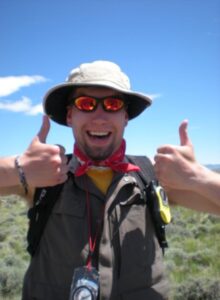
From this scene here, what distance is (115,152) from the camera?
3111 mm

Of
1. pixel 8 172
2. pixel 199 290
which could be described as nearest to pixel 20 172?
pixel 8 172

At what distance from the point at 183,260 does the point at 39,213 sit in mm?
7624

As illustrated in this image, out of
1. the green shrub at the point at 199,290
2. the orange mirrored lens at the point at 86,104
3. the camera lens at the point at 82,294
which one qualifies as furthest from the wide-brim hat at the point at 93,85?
the green shrub at the point at 199,290

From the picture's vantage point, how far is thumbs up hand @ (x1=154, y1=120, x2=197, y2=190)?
2.61 meters

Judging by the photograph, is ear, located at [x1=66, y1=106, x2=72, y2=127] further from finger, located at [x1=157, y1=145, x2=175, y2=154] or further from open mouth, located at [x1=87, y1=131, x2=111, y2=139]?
finger, located at [x1=157, y1=145, x2=175, y2=154]

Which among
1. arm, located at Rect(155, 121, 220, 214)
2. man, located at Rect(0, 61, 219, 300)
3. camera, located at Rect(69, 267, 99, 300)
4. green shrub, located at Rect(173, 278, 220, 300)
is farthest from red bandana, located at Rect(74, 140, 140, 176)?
green shrub, located at Rect(173, 278, 220, 300)

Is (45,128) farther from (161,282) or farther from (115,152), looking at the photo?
(161,282)

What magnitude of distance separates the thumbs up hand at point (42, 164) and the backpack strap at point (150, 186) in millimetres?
630

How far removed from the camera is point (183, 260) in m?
9.77

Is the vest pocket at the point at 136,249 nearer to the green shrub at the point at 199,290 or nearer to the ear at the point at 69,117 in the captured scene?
the ear at the point at 69,117

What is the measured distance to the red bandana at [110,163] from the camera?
9.61 ft

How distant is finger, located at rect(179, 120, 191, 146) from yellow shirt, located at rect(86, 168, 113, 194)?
617mm

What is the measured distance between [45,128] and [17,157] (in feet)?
0.84

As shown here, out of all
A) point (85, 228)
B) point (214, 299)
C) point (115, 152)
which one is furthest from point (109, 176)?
point (214, 299)
